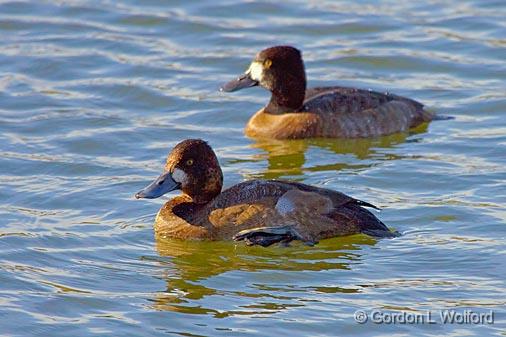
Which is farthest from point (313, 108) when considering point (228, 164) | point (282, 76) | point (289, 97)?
point (228, 164)

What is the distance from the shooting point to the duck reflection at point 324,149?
1180cm

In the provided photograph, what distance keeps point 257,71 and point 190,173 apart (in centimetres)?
362

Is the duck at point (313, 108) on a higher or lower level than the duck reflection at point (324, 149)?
higher

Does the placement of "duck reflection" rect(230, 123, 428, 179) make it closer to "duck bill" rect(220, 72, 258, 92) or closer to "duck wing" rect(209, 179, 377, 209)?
"duck bill" rect(220, 72, 258, 92)

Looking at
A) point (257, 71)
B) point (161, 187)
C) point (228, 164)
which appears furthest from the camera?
point (257, 71)

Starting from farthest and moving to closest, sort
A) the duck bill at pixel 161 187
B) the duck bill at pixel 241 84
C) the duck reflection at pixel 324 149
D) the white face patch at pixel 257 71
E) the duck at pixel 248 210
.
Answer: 1. the duck bill at pixel 241 84
2. the white face patch at pixel 257 71
3. the duck reflection at pixel 324 149
4. the duck bill at pixel 161 187
5. the duck at pixel 248 210

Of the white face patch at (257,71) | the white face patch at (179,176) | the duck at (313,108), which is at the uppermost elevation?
the white face patch at (257,71)

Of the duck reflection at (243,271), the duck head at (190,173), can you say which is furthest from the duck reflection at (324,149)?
the duck reflection at (243,271)

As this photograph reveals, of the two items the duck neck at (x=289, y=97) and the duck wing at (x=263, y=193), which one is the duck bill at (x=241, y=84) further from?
the duck wing at (x=263, y=193)

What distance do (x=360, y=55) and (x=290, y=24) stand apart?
1460 millimetres

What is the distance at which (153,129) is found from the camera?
12.8 meters

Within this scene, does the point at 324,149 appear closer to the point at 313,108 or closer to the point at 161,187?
the point at 313,108

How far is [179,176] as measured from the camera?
981cm

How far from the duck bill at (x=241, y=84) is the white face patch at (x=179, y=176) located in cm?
359
